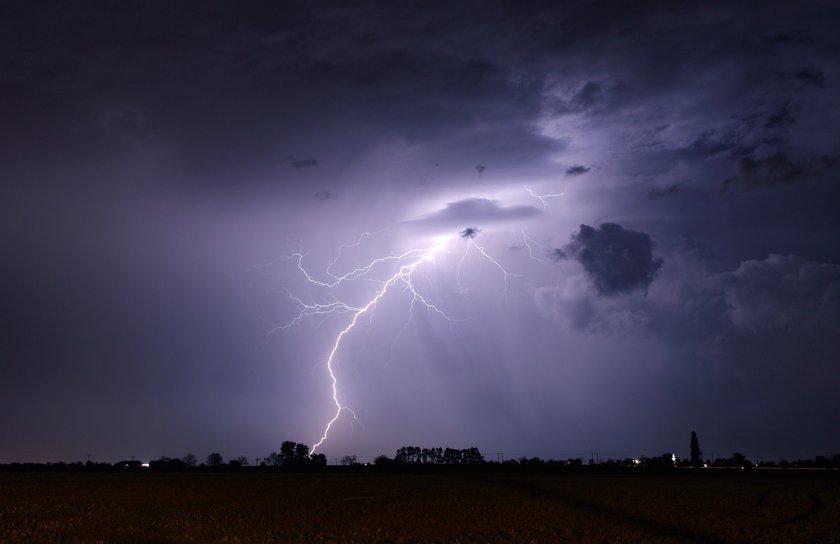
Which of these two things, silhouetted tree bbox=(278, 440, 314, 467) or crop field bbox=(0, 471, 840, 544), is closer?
crop field bbox=(0, 471, 840, 544)

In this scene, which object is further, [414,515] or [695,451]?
[695,451]

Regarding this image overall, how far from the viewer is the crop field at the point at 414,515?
79.7 feet

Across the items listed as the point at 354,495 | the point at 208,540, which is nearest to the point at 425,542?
the point at 208,540

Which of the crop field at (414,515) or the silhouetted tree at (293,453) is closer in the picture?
the crop field at (414,515)

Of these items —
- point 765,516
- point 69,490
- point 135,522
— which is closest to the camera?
point 135,522

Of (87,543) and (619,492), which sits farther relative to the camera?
(619,492)

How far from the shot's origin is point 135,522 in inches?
1117

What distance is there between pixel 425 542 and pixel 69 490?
31.4 meters

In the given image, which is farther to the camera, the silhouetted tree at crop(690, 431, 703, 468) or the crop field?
the silhouetted tree at crop(690, 431, 703, 468)

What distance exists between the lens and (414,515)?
30.9 m

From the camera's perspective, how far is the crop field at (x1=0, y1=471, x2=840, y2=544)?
24297mm

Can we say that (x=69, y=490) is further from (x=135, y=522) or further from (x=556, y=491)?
(x=556, y=491)

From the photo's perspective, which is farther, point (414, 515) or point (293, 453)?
point (293, 453)

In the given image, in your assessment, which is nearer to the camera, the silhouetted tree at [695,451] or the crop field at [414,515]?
the crop field at [414,515]
